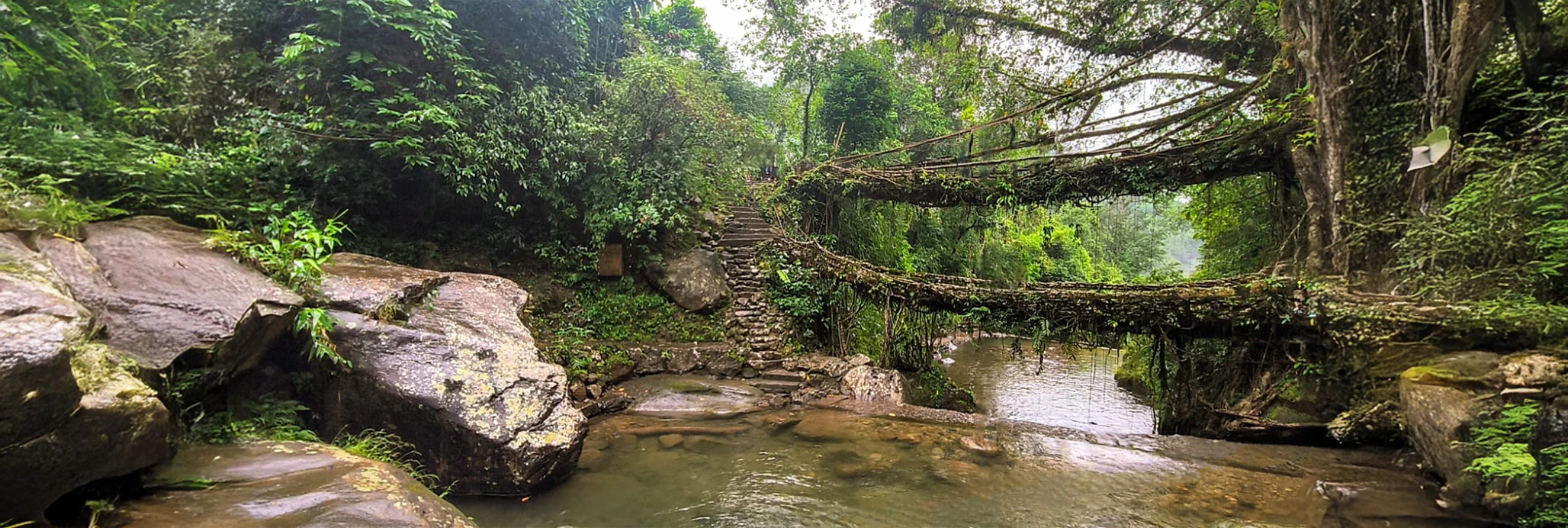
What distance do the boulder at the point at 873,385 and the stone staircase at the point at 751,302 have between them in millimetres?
1271

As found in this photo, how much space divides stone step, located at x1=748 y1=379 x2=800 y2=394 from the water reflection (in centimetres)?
319

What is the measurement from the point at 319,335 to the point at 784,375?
5418mm

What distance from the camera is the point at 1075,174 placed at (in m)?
8.00

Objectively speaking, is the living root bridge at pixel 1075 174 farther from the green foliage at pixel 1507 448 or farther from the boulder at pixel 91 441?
the boulder at pixel 91 441

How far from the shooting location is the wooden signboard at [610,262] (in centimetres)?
948

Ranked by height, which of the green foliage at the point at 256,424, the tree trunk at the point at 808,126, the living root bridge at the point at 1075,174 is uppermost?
the tree trunk at the point at 808,126

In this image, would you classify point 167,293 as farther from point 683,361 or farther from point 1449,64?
point 1449,64

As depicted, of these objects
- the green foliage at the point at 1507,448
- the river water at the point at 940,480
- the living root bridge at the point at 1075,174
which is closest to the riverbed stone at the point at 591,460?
the river water at the point at 940,480

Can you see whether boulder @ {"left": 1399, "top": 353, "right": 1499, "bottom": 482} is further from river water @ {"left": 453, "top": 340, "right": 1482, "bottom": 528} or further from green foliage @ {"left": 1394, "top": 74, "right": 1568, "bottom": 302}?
green foliage @ {"left": 1394, "top": 74, "right": 1568, "bottom": 302}

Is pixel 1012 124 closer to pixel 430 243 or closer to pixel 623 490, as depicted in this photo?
pixel 623 490

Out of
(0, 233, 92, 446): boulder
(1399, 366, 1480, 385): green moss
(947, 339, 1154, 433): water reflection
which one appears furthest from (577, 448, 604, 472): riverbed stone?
(1399, 366, 1480, 385): green moss

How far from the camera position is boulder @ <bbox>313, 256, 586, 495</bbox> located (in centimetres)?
432

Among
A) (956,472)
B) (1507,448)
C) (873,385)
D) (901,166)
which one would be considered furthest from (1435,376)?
(901,166)

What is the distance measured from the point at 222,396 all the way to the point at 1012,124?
29.9 feet
